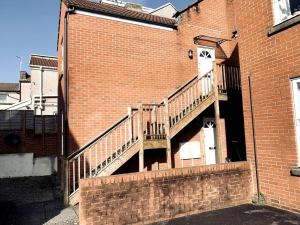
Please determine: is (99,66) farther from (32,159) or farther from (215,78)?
(32,159)

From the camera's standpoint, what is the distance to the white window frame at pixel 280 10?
6494 mm

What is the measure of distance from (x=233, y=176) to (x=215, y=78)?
3815mm

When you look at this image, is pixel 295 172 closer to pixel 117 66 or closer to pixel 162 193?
pixel 162 193

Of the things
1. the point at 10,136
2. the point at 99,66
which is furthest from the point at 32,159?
the point at 99,66

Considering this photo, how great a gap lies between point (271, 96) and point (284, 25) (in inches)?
68.4

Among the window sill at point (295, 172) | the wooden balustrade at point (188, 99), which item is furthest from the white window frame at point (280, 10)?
the window sill at point (295, 172)

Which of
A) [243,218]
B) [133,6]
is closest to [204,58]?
[133,6]

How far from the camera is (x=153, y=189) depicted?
19.0ft

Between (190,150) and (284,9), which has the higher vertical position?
(284,9)

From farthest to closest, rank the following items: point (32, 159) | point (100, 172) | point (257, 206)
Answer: point (32, 159) → point (100, 172) → point (257, 206)

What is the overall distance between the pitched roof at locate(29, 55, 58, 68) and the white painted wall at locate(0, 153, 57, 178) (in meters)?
11.3

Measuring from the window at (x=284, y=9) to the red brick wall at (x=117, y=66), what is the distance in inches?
186

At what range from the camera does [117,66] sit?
9.62 meters

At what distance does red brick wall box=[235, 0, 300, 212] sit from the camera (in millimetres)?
6133
